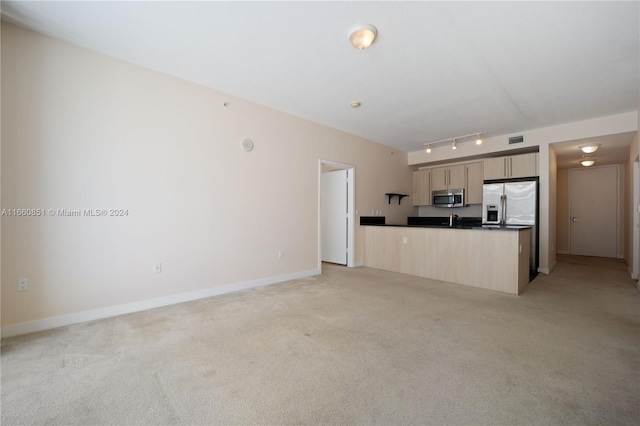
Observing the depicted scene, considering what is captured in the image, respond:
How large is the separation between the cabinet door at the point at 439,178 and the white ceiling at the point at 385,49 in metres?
2.60

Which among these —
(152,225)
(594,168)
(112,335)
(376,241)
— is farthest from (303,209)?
(594,168)

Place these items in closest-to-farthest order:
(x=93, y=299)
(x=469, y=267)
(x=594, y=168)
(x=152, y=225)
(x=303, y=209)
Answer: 1. (x=93, y=299)
2. (x=152, y=225)
3. (x=469, y=267)
4. (x=303, y=209)
5. (x=594, y=168)

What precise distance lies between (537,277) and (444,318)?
3.21 metres

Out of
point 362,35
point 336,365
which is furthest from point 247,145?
point 336,365

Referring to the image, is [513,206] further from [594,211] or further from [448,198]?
[594,211]

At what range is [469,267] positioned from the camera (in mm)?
4211

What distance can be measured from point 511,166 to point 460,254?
2.65 m

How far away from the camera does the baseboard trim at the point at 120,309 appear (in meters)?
2.49

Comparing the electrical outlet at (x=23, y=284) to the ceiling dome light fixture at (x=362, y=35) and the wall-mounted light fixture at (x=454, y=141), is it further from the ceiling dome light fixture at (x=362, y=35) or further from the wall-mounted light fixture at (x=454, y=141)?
the wall-mounted light fixture at (x=454, y=141)

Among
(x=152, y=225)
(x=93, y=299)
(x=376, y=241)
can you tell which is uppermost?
(x=152, y=225)

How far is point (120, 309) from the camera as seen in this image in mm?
2951

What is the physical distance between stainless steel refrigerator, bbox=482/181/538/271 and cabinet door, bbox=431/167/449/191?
1.03m

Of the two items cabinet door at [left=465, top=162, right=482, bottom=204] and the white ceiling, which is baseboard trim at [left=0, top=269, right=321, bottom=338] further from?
cabinet door at [left=465, top=162, right=482, bottom=204]

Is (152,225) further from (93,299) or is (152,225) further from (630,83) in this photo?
(630,83)
